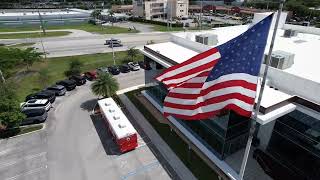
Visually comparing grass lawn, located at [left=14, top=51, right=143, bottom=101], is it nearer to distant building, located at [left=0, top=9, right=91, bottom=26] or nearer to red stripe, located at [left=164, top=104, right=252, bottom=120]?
red stripe, located at [left=164, top=104, right=252, bottom=120]

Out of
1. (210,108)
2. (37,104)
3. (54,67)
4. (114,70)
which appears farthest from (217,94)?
(54,67)

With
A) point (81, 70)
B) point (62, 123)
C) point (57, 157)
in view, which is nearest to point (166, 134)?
point (57, 157)

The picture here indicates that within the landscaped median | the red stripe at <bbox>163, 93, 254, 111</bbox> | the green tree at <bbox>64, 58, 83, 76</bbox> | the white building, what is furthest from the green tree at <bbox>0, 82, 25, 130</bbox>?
the red stripe at <bbox>163, 93, 254, 111</bbox>

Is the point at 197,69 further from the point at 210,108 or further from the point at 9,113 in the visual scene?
the point at 9,113

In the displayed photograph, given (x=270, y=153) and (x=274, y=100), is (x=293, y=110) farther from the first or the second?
(x=270, y=153)

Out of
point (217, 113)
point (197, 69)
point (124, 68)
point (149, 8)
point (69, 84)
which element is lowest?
point (69, 84)

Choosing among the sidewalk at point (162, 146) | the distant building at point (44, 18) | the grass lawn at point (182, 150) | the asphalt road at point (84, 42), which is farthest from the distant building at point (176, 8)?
the grass lawn at point (182, 150)

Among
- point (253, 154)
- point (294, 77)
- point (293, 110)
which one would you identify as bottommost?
point (253, 154)
